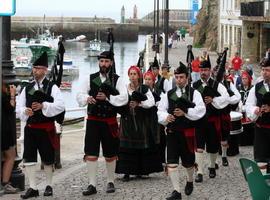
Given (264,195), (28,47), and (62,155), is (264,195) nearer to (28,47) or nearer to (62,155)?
(62,155)

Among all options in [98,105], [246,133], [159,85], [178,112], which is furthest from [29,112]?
[246,133]

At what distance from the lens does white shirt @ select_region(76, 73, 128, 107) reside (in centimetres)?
939

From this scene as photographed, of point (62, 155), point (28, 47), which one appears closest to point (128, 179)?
point (62, 155)

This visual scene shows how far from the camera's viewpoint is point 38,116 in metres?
9.04

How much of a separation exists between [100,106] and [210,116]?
90.7 inches

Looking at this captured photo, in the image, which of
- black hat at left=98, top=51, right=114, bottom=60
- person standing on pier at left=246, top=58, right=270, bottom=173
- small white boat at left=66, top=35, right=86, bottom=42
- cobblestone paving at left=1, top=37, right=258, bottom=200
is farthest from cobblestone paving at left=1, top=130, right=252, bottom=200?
small white boat at left=66, top=35, right=86, bottom=42

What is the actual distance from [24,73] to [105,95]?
5309 centimetres

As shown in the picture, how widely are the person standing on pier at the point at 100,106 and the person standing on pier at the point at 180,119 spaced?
2.36 ft

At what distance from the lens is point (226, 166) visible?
1201 centimetres

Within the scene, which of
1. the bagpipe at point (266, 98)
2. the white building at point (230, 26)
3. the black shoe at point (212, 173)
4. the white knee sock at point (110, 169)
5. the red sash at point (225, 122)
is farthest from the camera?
the white building at point (230, 26)

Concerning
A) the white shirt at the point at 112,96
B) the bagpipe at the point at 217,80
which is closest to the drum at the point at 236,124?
the bagpipe at the point at 217,80

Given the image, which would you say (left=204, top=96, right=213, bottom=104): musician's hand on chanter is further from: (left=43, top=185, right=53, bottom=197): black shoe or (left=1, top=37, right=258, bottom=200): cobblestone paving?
(left=43, top=185, right=53, bottom=197): black shoe

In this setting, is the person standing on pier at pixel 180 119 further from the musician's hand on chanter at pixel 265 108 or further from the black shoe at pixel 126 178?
the black shoe at pixel 126 178

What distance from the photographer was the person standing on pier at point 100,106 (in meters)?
9.41
